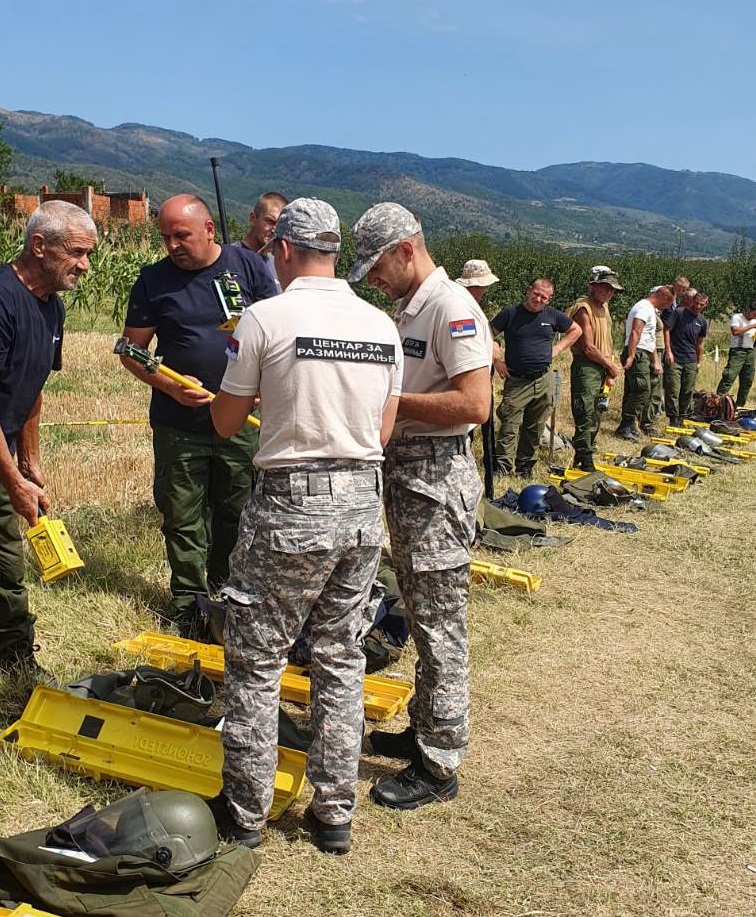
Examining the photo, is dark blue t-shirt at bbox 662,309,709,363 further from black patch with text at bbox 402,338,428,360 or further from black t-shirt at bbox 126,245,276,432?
black patch with text at bbox 402,338,428,360

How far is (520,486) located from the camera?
9297mm

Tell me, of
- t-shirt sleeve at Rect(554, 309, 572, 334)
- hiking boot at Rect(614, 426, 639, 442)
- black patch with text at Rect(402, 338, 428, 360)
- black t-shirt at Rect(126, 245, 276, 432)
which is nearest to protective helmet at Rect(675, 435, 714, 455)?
hiking boot at Rect(614, 426, 639, 442)

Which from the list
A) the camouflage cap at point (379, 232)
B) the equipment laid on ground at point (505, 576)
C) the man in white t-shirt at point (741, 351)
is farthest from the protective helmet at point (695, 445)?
the camouflage cap at point (379, 232)

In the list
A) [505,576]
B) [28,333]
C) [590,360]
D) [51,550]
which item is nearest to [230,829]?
[51,550]

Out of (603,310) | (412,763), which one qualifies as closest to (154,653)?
(412,763)

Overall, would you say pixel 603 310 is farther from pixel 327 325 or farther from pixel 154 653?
pixel 327 325

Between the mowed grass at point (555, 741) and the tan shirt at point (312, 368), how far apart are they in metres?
1.54

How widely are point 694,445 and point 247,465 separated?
7778 millimetres

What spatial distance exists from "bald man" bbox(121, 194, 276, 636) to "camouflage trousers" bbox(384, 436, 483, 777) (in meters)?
1.51

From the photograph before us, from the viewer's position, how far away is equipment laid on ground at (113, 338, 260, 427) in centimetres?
443

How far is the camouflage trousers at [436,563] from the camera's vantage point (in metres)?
3.55

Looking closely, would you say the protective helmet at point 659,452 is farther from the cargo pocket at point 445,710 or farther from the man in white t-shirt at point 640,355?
the cargo pocket at point 445,710

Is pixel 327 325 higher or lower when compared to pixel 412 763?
higher

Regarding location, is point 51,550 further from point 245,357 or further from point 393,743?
point 393,743
